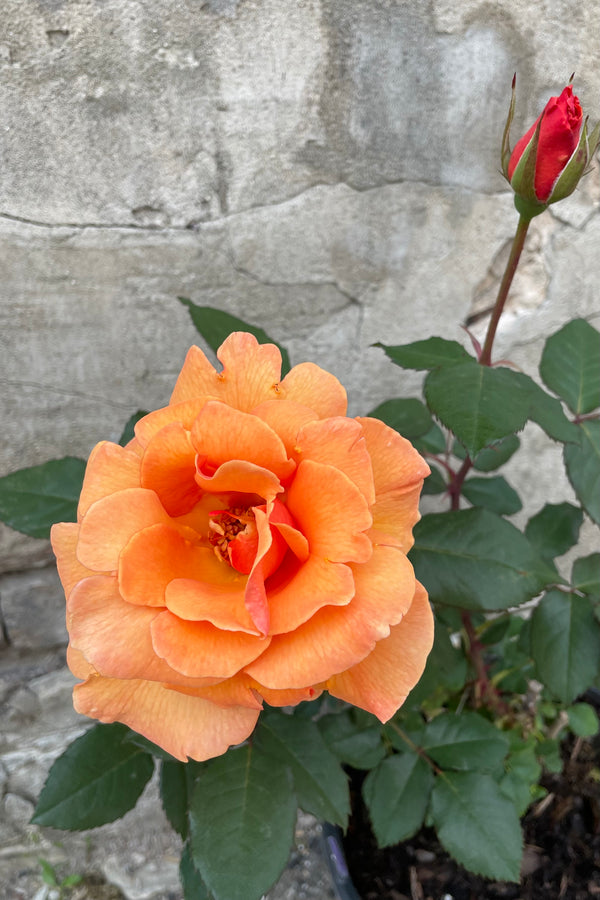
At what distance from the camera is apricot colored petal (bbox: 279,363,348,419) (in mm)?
540

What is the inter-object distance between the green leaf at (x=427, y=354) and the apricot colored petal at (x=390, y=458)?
20 centimetres

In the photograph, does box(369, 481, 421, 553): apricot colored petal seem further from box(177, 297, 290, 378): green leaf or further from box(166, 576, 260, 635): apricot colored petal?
box(177, 297, 290, 378): green leaf

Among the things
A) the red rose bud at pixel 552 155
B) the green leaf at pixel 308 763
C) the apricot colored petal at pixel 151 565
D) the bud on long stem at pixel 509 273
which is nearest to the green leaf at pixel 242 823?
the green leaf at pixel 308 763

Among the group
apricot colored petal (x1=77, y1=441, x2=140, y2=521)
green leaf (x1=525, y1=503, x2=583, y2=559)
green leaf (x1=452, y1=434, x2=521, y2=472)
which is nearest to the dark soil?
green leaf (x1=525, y1=503, x2=583, y2=559)

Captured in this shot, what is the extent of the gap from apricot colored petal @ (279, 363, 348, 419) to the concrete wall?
50 cm

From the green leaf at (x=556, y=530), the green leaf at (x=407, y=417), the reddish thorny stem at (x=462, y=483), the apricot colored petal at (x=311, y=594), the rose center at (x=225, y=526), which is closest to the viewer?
the apricot colored petal at (x=311, y=594)

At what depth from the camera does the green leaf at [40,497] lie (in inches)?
30.8

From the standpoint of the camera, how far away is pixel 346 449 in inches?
19.1

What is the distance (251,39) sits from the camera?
33.5 inches

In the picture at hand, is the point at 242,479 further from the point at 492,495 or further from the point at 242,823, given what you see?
the point at 492,495

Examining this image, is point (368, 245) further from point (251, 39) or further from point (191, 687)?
point (191, 687)

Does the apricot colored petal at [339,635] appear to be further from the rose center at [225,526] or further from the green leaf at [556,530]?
the green leaf at [556,530]

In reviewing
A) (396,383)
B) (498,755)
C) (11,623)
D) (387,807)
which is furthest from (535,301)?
(11,623)

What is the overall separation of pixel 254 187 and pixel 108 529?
64cm
